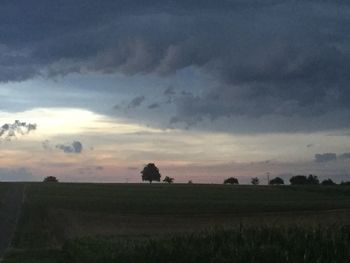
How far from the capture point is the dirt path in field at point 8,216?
42938 millimetres

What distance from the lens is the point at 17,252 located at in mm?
35250

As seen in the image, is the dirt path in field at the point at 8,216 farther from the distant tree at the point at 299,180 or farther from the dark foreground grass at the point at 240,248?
the distant tree at the point at 299,180

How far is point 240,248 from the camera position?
19016 millimetres

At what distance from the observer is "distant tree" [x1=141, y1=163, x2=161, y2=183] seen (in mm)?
184750

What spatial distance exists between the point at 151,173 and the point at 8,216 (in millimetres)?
127196

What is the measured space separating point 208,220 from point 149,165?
128146 millimetres

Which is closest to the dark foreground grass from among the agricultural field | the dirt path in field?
the agricultural field

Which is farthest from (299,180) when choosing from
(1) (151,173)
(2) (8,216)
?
(2) (8,216)

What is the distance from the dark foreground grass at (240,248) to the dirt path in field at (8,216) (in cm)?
1270

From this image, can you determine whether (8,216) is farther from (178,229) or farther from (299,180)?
(299,180)

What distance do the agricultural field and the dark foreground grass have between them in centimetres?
3

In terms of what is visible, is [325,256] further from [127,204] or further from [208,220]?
[127,204]

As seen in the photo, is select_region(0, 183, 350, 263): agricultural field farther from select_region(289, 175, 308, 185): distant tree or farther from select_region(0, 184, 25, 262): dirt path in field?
select_region(289, 175, 308, 185): distant tree

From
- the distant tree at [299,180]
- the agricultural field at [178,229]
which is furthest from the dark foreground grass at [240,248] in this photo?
the distant tree at [299,180]
